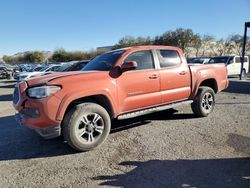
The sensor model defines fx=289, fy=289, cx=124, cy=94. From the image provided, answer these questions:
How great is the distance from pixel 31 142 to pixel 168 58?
3616 mm

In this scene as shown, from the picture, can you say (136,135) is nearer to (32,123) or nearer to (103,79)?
(103,79)

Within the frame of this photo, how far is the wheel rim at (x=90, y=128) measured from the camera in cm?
520

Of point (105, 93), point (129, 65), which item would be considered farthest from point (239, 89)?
point (105, 93)

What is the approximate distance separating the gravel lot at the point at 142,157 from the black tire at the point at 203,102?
32 centimetres

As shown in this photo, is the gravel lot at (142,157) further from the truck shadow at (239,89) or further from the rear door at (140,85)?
the truck shadow at (239,89)

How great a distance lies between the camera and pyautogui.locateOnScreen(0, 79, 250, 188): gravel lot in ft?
13.2

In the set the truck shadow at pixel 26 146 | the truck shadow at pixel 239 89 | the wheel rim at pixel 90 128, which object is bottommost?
the truck shadow at pixel 26 146

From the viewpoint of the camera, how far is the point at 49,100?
482 cm

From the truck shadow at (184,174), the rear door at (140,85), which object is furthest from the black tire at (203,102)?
the truck shadow at (184,174)

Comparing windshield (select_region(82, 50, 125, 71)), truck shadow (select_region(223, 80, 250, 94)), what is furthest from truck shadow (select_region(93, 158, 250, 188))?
truck shadow (select_region(223, 80, 250, 94))

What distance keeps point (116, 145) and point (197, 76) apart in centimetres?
303

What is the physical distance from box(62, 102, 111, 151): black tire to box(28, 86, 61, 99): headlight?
49 centimetres

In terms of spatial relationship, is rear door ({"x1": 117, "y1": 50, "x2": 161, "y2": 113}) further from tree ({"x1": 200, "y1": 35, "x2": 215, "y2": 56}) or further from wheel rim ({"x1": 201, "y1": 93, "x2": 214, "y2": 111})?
tree ({"x1": 200, "y1": 35, "x2": 215, "y2": 56})

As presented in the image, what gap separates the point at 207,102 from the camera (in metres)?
7.74
